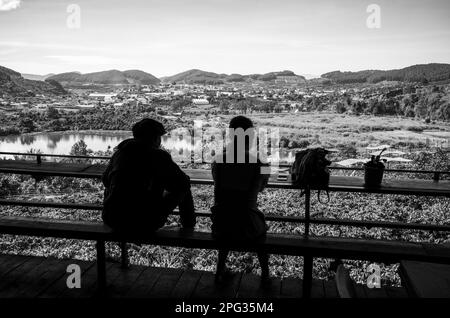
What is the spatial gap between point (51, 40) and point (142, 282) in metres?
Answer: 4.33

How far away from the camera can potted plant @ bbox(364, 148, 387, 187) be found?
2.82 meters

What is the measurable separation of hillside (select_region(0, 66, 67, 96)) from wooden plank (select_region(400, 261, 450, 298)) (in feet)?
26.6

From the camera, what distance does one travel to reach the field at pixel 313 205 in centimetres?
895

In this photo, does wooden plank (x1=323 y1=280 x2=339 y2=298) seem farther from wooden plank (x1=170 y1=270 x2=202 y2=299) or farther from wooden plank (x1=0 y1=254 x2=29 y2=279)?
wooden plank (x1=0 y1=254 x2=29 y2=279)

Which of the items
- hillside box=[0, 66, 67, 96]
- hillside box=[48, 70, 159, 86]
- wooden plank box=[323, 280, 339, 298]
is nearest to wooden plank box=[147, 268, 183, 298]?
wooden plank box=[323, 280, 339, 298]

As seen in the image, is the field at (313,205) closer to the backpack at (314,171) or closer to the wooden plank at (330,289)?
the wooden plank at (330,289)

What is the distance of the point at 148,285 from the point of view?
2643 mm

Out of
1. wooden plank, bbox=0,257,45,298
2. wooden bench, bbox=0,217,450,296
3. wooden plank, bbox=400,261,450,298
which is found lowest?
wooden plank, bbox=0,257,45,298

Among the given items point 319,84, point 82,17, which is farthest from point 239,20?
point 319,84

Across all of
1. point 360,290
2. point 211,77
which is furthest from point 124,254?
point 211,77

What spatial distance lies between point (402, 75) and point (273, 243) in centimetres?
1615

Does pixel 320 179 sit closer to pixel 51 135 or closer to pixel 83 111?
pixel 51 135
